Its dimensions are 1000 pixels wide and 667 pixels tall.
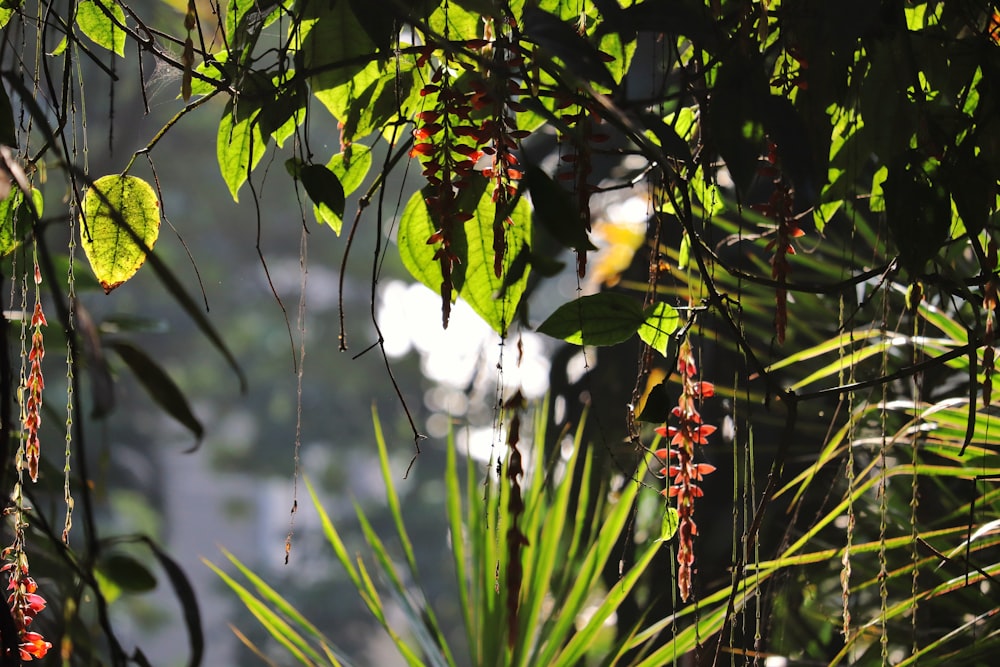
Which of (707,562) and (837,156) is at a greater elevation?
(837,156)

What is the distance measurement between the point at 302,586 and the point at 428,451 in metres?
1.71

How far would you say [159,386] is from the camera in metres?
0.27

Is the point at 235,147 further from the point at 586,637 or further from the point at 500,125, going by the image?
the point at 586,637

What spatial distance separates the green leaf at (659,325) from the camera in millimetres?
444

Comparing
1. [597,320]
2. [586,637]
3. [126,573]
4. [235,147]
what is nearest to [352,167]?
→ [235,147]

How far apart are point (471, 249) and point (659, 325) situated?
0.33ft

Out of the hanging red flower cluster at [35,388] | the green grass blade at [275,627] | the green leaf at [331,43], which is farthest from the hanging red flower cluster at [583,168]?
the green grass blade at [275,627]

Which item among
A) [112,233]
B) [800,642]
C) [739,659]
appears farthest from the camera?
[800,642]

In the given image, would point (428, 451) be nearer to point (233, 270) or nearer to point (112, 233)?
point (233, 270)

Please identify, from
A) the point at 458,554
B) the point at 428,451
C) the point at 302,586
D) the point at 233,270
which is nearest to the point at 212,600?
the point at 302,586

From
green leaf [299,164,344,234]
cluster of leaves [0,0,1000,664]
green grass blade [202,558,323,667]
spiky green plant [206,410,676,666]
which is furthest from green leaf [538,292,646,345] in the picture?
green grass blade [202,558,323,667]

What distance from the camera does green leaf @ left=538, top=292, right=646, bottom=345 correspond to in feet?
1.38

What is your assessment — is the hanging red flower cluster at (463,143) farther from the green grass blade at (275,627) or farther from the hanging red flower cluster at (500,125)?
the green grass blade at (275,627)

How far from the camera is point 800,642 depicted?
1290 mm
